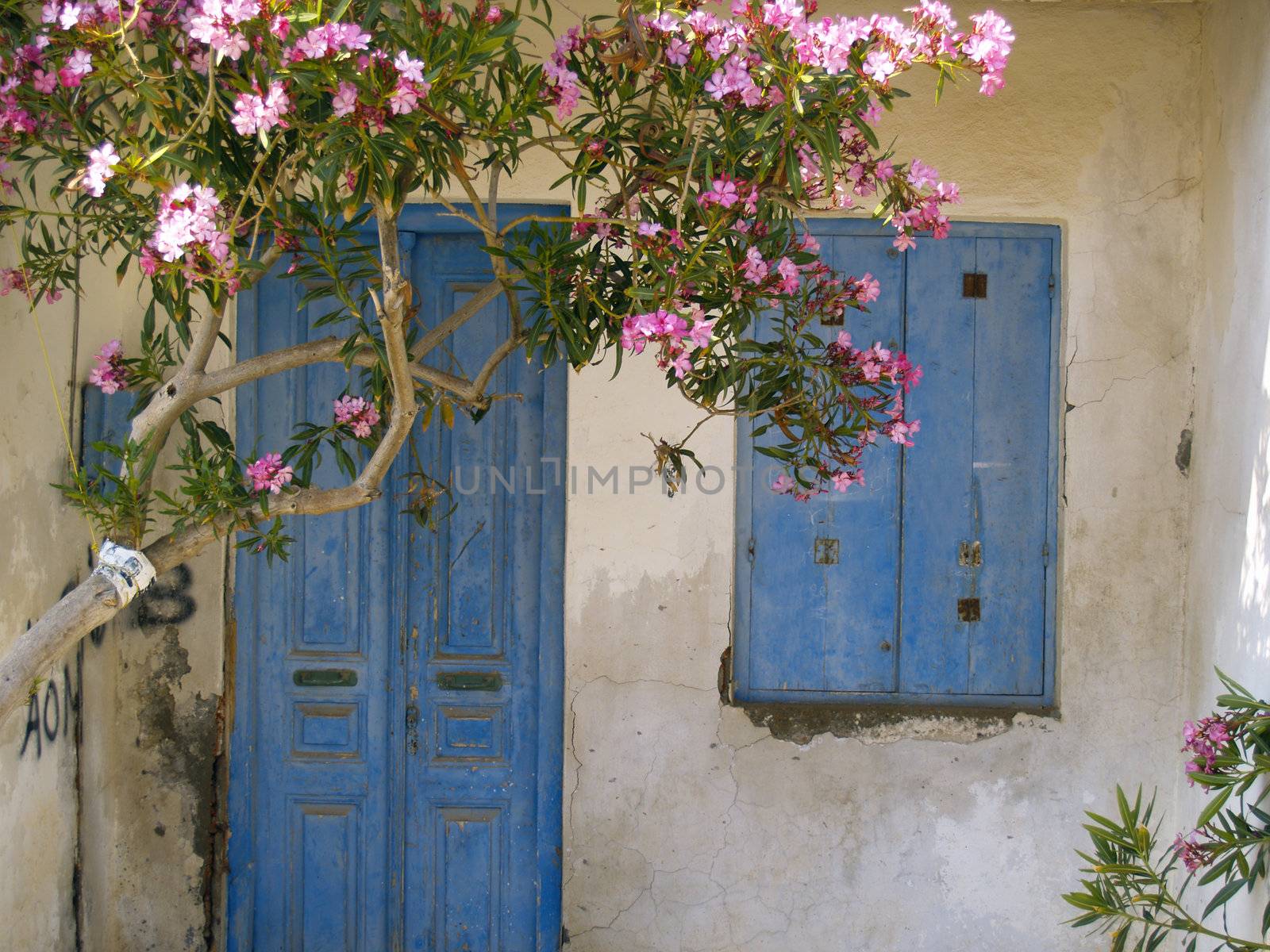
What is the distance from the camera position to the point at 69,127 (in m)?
2.66

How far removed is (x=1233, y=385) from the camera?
3898 millimetres

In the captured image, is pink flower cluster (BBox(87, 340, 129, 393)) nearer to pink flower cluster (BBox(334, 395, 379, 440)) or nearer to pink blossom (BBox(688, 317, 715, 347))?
pink flower cluster (BBox(334, 395, 379, 440))

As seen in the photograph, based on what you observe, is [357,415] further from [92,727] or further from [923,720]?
[923,720]

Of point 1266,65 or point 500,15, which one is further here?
point 1266,65

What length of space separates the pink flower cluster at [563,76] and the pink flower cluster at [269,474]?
1.02 metres

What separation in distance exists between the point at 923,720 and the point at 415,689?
6.10ft

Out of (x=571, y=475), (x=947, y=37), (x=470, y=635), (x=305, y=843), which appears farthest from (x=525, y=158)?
(x=305, y=843)

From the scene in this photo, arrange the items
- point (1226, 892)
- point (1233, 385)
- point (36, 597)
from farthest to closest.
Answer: point (1233, 385), point (36, 597), point (1226, 892)

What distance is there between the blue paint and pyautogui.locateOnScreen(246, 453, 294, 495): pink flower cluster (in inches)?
80.6

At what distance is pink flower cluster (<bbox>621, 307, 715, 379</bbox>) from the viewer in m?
2.36

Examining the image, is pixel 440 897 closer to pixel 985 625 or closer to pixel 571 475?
pixel 571 475

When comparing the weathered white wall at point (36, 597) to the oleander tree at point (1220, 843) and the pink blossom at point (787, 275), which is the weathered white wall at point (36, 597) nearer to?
the pink blossom at point (787, 275)

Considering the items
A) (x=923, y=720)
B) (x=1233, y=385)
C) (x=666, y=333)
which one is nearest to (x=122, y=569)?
(x=666, y=333)

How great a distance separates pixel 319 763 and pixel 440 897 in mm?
666
